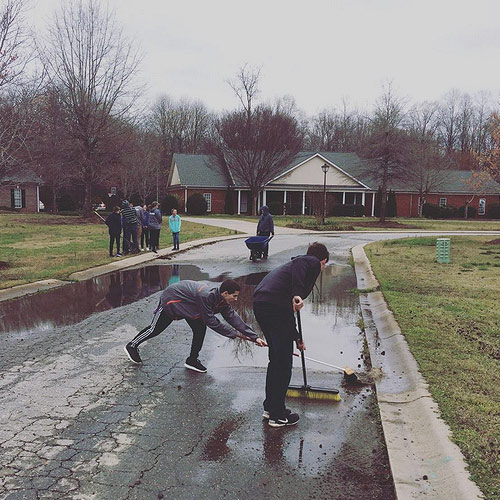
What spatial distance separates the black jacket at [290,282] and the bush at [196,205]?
4432cm

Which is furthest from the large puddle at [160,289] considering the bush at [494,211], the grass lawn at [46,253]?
the bush at [494,211]

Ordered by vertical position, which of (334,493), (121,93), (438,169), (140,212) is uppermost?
(121,93)

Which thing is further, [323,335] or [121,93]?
[121,93]

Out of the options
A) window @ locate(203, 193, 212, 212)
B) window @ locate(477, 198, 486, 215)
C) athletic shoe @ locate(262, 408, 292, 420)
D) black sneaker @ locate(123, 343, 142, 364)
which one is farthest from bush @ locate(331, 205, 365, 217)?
athletic shoe @ locate(262, 408, 292, 420)

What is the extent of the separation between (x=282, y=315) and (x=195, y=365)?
185cm

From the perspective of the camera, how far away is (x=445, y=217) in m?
52.6

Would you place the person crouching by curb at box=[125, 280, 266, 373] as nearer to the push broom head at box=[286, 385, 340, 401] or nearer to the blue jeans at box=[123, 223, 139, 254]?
the push broom head at box=[286, 385, 340, 401]

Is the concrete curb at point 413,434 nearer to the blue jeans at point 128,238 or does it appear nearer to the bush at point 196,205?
the blue jeans at point 128,238

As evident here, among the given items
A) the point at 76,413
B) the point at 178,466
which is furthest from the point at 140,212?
the point at 178,466

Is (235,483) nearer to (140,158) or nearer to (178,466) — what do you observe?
(178,466)

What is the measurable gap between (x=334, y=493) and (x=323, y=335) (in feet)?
14.3

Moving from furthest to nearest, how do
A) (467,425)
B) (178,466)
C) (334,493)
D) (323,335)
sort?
1. (323,335)
2. (467,425)
3. (178,466)
4. (334,493)

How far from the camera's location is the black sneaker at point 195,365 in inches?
240

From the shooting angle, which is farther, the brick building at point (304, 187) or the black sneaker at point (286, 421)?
the brick building at point (304, 187)
